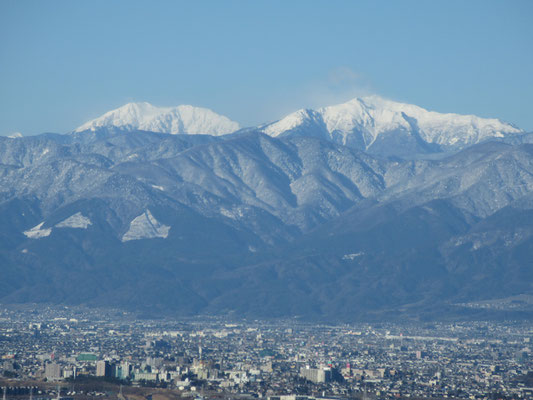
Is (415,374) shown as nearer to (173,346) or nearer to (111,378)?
(111,378)

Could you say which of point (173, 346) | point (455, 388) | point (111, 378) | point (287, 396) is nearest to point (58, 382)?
point (111, 378)

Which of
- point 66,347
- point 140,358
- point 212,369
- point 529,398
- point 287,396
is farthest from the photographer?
point 66,347

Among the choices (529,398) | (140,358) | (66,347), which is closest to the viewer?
(529,398)

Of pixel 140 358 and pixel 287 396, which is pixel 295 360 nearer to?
pixel 140 358

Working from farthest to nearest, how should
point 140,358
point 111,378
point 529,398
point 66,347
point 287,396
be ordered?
point 66,347, point 140,358, point 111,378, point 529,398, point 287,396

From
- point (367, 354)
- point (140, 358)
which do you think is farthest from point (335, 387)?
point (367, 354)

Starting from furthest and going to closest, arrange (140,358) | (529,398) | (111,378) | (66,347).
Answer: (66,347) < (140,358) < (111,378) < (529,398)

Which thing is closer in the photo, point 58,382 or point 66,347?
point 58,382

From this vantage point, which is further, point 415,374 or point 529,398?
point 415,374
